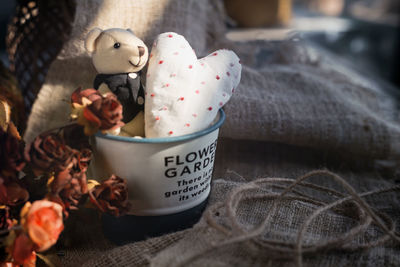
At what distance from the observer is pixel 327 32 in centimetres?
176

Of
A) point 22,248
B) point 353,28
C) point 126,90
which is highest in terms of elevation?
point 126,90

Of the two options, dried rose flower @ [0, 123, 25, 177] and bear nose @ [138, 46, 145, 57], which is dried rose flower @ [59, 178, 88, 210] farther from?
bear nose @ [138, 46, 145, 57]

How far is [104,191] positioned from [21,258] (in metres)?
0.11

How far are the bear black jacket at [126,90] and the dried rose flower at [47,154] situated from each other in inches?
3.3

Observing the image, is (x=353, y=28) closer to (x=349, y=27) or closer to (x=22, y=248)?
(x=349, y=27)

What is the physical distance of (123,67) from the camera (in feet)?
1.37

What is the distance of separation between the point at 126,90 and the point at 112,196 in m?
0.12

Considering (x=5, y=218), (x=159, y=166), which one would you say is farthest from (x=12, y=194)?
(x=159, y=166)

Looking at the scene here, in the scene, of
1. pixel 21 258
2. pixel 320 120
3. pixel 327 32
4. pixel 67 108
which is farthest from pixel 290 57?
pixel 327 32

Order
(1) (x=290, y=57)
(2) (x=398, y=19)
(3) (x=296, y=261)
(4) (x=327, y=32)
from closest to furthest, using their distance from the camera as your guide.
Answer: (3) (x=296, y=261)
(1) (x=290, y=57)
(2) (x=398, y=19)
(4) (x=327, y=32)

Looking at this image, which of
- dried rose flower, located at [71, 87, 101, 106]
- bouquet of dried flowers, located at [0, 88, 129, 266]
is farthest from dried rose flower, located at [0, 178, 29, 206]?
dried rose flower, located at [71, 87, 101, 106]

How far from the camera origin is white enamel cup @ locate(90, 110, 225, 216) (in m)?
0.39

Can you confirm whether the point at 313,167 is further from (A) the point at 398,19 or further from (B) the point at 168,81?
(A) the point at 398,19

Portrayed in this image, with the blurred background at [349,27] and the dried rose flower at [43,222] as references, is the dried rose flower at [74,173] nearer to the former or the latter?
the dried rose flower at [43,222]
